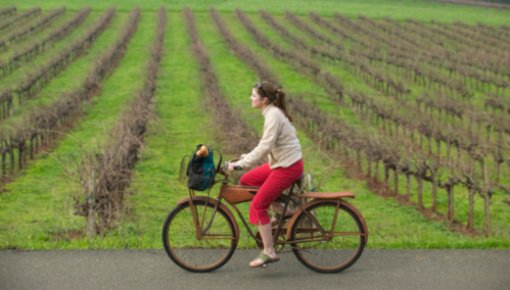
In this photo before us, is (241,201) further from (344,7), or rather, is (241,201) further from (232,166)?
(344,7)

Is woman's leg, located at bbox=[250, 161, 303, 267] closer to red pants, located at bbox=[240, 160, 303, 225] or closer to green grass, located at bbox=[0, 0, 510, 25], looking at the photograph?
red pants, located at bbox=[240, 160, 303, 225]

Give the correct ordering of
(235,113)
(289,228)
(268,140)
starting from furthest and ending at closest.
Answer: (235,113)
(289,228)
(268,140)

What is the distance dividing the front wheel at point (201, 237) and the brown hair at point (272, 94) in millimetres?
1210

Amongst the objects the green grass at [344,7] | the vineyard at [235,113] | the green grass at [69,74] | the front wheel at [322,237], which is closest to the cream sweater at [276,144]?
the front wheel at [322,237]

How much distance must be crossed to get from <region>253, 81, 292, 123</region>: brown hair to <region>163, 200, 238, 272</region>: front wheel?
47.6 inches

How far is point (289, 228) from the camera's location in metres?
7.86

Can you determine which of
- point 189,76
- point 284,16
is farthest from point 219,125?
point 284,16

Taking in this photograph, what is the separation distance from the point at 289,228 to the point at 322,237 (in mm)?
358

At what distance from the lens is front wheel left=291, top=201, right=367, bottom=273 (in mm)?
7828

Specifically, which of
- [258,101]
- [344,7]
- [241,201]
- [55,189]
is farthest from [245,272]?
[344,7]

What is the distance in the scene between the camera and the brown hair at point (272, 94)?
7.64 m

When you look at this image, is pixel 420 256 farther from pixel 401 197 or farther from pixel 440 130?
pixel 440 130

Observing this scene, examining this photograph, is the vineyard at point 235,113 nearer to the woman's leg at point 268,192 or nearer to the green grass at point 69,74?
the green grass at point 69,74

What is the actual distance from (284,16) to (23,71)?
34.3 meters
